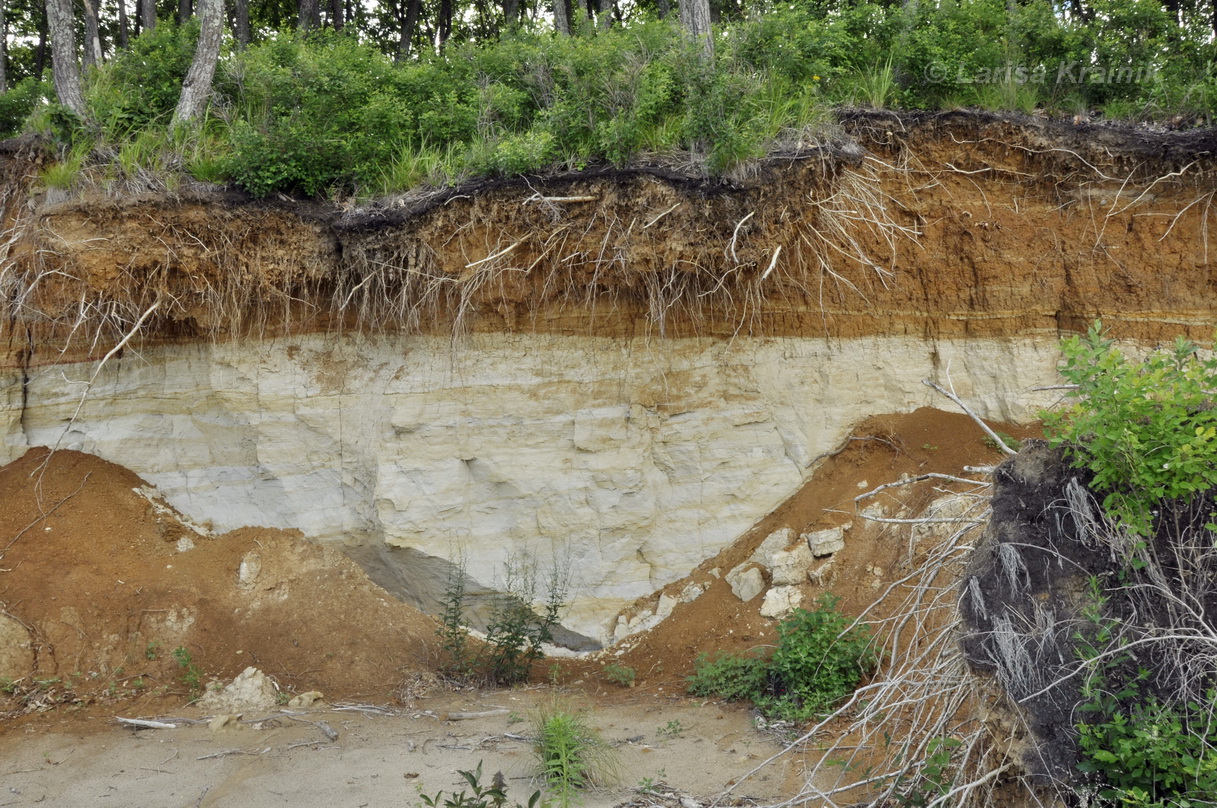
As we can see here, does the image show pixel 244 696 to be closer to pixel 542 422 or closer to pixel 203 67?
pixel 542 422

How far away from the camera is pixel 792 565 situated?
6.81 meters

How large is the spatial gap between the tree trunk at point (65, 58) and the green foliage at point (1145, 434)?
8386 mm

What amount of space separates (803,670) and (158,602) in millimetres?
5029

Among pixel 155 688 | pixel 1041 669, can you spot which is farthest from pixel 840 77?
pixel 155 688

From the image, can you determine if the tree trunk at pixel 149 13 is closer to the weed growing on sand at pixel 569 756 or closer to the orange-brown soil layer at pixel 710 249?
the orange-brown soil layer at pixel 710 249

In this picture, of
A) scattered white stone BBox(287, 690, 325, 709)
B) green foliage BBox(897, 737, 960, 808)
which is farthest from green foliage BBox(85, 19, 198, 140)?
green foliage BBox(897, 737, 960, 808)

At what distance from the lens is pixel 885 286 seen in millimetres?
7441

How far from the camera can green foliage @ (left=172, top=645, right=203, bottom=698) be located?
6.34m

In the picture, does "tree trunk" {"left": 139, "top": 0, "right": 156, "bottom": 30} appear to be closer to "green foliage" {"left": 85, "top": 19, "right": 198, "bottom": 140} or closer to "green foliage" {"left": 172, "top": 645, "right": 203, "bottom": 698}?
"green foliage" {"left": 85, "top": 19, "right": 198, "bottom": 140}

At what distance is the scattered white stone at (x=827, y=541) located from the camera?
6758 mm

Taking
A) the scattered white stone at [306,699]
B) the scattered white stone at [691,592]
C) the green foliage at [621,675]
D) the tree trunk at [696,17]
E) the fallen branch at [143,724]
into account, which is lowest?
the green foliage at [621,675]

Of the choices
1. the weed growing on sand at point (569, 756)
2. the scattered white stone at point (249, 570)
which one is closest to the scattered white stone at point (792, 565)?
the weed growing on sand at point (569, 756)

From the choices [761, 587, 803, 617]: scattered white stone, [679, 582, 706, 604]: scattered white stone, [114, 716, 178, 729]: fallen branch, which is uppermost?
[761, 587, 803, 617]: scattered white stone

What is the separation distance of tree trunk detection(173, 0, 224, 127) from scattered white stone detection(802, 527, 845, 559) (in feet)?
21.9
